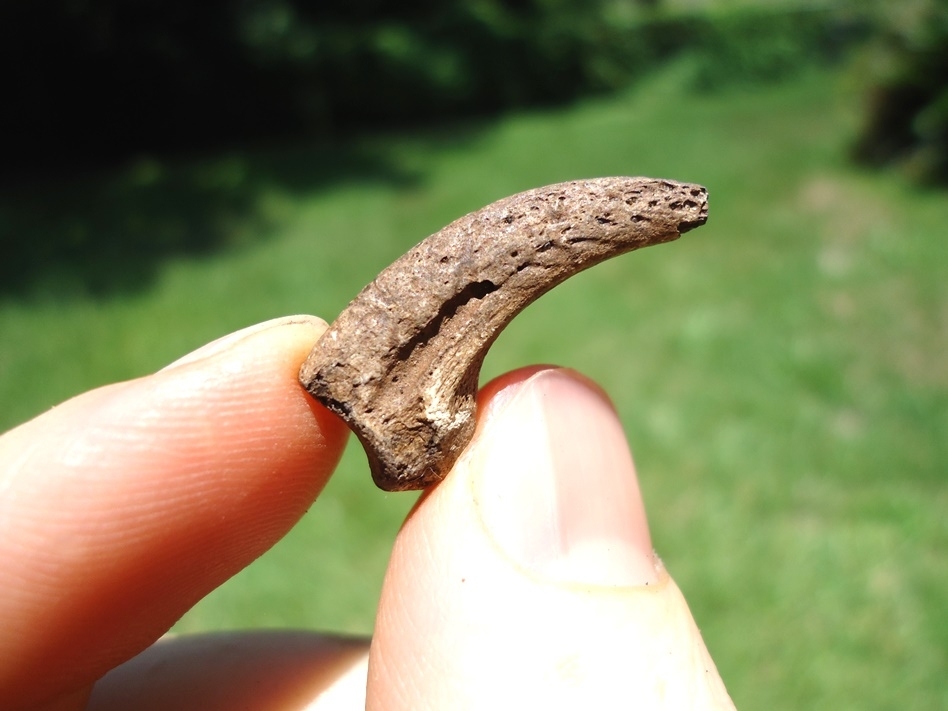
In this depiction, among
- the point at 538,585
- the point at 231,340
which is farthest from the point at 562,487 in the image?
the point at 231,340

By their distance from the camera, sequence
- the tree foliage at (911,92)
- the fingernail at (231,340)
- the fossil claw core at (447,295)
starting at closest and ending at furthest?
the fossil claw core at (447,295)
the fingernail at (231,340)
the tree foliage at (911,92)

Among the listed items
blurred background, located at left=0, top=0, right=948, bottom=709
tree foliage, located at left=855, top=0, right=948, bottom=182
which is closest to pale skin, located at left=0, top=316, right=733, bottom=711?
blurred background, located at left=0, top=0, right=948, bottom=709

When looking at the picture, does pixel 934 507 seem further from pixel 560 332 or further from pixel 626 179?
pixel 626 179

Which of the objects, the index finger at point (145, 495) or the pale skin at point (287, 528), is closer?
the pale skin at point (287, 528)

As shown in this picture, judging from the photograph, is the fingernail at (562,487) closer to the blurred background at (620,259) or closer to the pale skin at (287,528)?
the pale skin at (287,528)

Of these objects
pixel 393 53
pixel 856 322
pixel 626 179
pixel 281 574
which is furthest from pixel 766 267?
pixel 393 53

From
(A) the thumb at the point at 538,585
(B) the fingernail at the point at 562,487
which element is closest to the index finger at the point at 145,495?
(A) the thumb at the point at 538,585

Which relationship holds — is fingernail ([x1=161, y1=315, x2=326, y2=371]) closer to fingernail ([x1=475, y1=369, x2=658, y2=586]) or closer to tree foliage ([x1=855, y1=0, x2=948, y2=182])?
fingernail ([x1=475, y1=369, x2=658, y2=586])
